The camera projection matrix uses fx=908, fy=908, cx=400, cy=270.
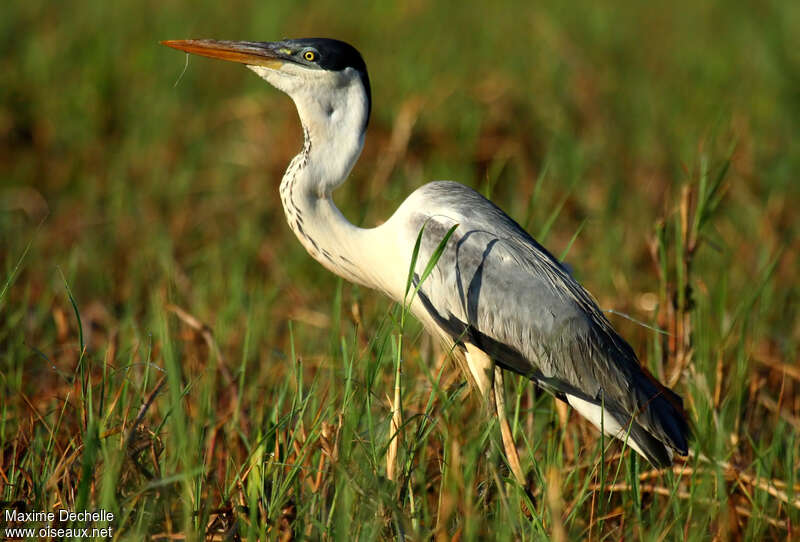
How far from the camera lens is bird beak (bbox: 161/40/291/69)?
2.99 m

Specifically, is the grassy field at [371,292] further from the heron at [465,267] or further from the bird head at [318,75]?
the bird head at [318,75]

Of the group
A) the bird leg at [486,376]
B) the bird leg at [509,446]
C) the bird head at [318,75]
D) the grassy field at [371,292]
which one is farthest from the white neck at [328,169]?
the bird leg at [509,446]

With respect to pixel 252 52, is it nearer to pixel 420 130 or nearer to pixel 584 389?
pixel 584 389

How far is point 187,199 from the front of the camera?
18.0 feet

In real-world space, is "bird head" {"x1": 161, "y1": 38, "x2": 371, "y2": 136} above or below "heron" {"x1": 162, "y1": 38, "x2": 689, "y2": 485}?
above

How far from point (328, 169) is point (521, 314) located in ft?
2.60

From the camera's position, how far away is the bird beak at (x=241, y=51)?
9.80 ft

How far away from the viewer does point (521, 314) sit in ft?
9.75

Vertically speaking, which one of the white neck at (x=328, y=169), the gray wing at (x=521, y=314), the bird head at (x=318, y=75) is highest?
the bird head at (x=318, y=75)

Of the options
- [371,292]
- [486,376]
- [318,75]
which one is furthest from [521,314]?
[371,292]

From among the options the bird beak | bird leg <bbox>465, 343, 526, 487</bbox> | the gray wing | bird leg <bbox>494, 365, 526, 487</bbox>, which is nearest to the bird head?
the bird beak

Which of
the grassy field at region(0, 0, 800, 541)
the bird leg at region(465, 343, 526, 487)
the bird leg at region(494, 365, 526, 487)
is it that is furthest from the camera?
the bird leg at region(465, 343, 526, 487)

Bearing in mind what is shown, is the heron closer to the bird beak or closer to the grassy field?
the bird beak

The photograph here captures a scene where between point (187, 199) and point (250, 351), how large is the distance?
2109 mm
